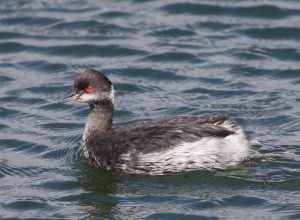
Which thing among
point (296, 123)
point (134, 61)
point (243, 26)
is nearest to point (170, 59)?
point (134, 61)

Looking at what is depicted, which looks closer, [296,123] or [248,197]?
[248,197]

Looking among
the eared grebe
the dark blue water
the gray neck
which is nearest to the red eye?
the eared grebe

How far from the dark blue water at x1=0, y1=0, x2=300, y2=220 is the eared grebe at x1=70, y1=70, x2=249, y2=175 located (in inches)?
5.6

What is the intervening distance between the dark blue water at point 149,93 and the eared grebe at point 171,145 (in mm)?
142

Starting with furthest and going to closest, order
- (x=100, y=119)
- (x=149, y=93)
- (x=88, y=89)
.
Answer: (x=149, y=93) < (x=100, y=119) < (x=88, y=89)

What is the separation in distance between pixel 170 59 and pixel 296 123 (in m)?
3.11

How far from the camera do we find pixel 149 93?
45.7 feet

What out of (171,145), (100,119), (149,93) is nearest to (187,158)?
(171,145)

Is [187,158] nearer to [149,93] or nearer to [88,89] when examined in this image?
[88,89]

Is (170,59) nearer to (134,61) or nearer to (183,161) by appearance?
(134,61)

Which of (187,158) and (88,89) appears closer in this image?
(187,158)

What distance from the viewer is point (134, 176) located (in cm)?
1129

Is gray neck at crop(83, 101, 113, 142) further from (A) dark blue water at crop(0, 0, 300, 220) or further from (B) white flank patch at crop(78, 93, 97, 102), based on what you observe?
(A) dark blue water at crop(0, 0, 300, 220)

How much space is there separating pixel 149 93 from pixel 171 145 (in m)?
2.85
